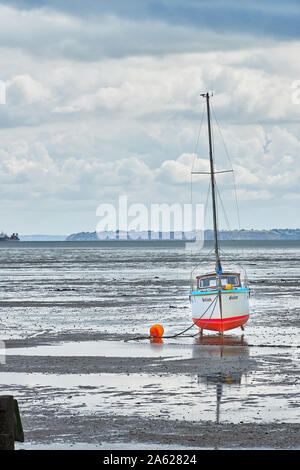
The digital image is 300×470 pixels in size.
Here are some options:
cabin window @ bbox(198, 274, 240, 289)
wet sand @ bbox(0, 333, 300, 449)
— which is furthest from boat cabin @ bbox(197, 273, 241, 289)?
wet sand @ bbox(0, 333, 300, 449)

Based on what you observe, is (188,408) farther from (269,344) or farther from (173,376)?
(269,344)

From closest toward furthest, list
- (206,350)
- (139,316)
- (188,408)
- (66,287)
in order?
(188,408) → (206,350) → (139,316) → (66,287)

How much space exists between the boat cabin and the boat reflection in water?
9.86 feet

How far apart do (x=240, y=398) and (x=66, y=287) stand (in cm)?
4862

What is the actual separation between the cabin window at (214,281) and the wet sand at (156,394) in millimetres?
5751

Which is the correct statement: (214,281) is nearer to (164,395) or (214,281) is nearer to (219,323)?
(219,323)

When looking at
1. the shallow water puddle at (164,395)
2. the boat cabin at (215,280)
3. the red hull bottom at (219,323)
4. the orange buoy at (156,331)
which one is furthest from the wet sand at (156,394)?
the boat cabin at (215,280)

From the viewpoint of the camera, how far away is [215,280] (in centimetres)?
3697

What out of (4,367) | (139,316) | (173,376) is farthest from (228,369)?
(139,316)

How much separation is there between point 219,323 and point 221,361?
8263 mm

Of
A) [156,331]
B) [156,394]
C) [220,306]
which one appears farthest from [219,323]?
[156,394]

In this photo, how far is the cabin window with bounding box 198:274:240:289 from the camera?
36781 millimetres

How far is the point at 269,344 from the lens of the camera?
1202 inches
